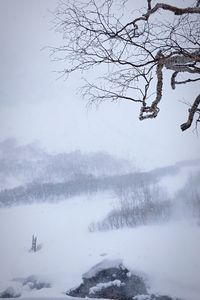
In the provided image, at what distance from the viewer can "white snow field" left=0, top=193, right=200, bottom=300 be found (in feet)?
64.0

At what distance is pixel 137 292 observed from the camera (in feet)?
53.4

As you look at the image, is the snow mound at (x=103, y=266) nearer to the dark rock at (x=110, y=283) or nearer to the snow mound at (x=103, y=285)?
the dark rock at (x=110, y=283)

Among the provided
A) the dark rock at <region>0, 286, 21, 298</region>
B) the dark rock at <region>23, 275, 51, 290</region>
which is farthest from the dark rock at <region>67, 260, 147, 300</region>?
the dark rock at <region>23, 275, 51, 290</region>

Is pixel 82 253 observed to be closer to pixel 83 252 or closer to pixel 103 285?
pixel 83 252

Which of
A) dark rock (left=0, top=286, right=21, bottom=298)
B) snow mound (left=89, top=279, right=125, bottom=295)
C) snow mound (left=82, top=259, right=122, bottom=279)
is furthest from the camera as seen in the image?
snow mound (left=82, top=259, right=122, bottom=279)

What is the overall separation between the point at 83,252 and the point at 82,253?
28 centimetres

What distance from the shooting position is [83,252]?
31.1 m

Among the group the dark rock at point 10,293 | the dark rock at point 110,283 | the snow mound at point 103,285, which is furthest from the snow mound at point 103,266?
the dark rock at point 10,293

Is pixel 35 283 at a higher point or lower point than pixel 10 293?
lower

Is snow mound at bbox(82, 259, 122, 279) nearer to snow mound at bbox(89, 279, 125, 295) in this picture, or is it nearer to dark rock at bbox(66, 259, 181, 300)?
dark rock at bbox(66, 259, 181, 300)

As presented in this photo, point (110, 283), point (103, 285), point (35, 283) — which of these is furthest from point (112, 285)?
point (35, 283)

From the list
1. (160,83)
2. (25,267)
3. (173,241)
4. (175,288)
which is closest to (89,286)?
(175,288)

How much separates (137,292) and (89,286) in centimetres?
263

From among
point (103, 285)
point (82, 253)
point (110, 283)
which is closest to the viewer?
point (110, 283)
